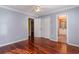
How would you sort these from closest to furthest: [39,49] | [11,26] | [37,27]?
[39,49] → [11,26] → [37,27]

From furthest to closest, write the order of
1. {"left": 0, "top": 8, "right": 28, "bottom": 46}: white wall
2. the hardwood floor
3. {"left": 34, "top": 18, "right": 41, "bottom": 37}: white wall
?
{"left": 34, "top": 18, "right": 41, "bottom": 37}: white wall < {"left": 0, "top": 8, "right": 28, "bottom": 46}: white wall < the hardwood floor

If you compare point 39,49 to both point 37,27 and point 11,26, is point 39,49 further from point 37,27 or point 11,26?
point 37,27

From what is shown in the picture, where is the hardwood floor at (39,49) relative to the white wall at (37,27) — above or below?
below

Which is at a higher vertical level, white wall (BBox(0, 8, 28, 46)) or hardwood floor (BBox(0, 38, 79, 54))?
white wall (BBox(0, 8, 28, 46))

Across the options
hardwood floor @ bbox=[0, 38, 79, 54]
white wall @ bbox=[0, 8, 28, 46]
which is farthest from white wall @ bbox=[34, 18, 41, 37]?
hardwood floor @ bbox=[0, 38, 79, 54]

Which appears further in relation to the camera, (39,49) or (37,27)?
(37,27)

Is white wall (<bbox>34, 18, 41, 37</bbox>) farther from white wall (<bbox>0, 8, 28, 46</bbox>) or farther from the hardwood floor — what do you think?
the hardwood floor

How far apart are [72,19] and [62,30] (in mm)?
4580

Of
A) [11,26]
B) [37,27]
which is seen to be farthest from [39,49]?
[37,27]

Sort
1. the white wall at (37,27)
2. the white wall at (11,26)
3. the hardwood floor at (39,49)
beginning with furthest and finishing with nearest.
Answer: the white wall at (37,27) → the white wall at (11,26) → the hardwood floor at (39,49)

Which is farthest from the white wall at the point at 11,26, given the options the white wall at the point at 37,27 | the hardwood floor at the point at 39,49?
the white wall at the point at 37,27

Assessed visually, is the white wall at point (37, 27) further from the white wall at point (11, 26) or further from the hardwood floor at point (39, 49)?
the hardwood floor at point (39, 49)

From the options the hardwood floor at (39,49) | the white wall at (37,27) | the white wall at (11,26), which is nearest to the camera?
the hardwood floor at (39,49)
